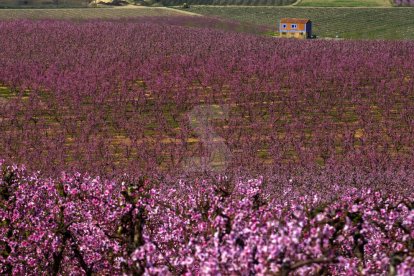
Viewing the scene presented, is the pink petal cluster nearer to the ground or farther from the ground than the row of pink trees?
farther from the ground

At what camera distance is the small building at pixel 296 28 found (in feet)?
267

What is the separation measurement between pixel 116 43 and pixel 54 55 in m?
7.94

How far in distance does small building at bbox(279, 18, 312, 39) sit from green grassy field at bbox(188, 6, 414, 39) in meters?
8.62

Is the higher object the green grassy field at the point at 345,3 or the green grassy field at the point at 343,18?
the green grassy field at the point at 345,3

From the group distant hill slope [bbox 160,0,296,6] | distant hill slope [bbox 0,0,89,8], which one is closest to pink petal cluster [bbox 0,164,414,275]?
distant hill slope [bbox 0,0,89,8]

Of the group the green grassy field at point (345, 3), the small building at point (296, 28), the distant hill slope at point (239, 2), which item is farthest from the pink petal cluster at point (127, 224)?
the distant hill slope at point (239, 2)

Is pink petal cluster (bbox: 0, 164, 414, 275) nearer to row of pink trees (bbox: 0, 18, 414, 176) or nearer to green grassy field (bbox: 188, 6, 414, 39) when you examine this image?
row of pink trees (bbox: 0, 18, 414, 176)

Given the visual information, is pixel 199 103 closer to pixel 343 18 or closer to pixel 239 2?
pixel 343 18

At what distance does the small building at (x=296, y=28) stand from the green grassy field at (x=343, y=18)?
339 inches

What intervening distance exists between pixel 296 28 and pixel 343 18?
86.1 ft

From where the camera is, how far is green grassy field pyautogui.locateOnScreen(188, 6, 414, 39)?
92.7 meters

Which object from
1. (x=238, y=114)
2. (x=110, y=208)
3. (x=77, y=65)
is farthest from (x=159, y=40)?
(x=110, y=208)

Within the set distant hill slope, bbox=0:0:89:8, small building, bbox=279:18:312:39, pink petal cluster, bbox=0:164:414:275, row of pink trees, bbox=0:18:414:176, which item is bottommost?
small building, bbox=279:18:312:39

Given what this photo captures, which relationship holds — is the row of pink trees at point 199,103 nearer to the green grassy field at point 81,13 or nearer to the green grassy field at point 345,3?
the green grassy field at point 81,13
